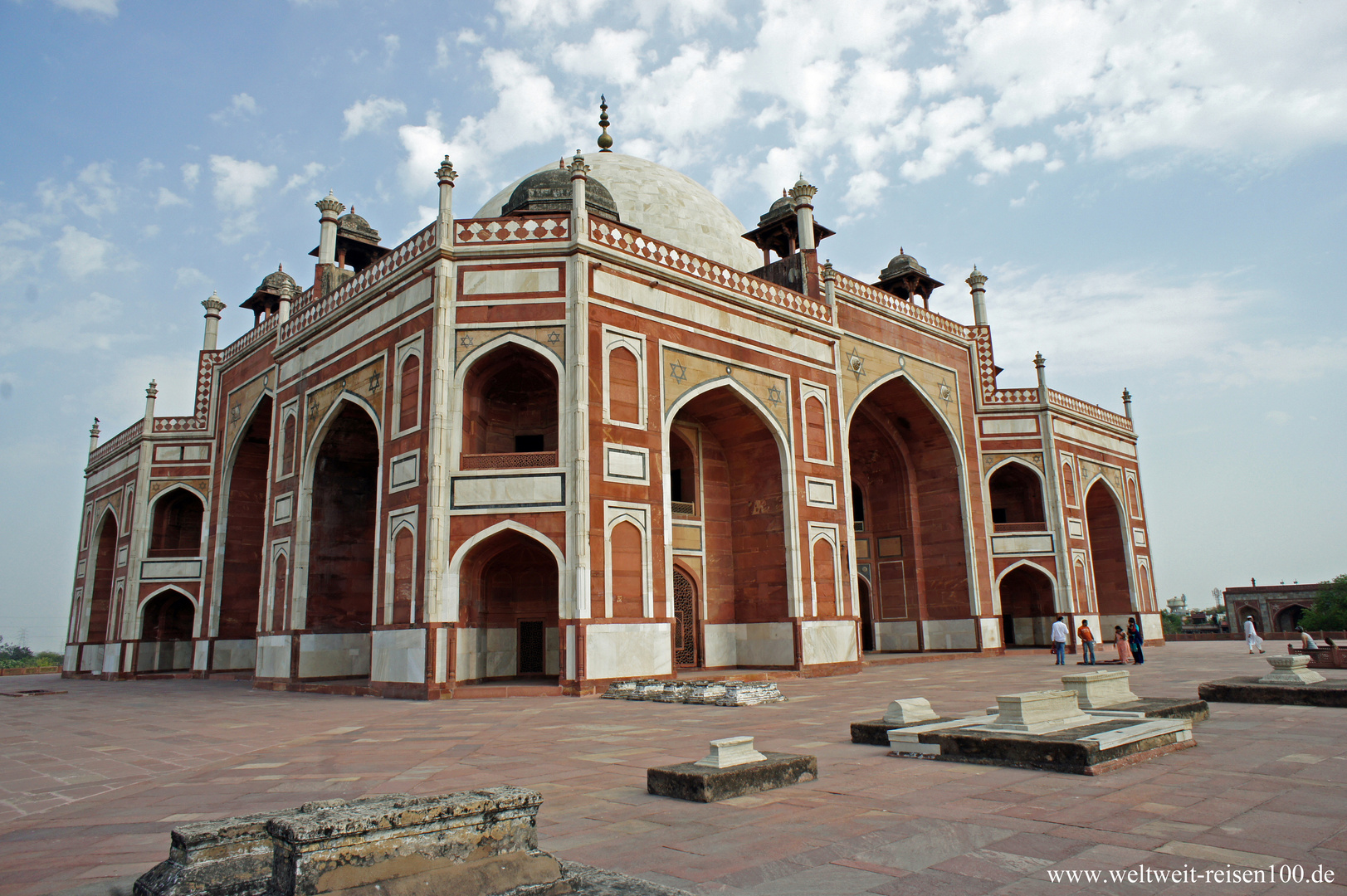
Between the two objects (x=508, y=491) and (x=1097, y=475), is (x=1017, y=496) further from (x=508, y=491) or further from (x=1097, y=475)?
(x=508, y=491)

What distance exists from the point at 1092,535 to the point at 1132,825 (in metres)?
27.8

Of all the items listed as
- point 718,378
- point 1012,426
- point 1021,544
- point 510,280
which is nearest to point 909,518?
point 1021,544

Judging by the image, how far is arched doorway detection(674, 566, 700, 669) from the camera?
17406mm

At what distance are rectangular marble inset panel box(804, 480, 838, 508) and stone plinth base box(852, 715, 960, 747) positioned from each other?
1064 cm

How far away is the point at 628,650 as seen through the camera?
45.1 feet

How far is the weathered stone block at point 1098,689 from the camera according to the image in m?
7.38

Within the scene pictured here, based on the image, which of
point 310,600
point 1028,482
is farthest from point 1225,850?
point 1028,482

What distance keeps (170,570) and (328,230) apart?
11634mm

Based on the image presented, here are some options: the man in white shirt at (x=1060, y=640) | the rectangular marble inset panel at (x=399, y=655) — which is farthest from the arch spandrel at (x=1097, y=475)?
the rectangular marble inset panel at (x=399, y=655)

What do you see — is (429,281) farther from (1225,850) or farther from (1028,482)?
(1028,482)

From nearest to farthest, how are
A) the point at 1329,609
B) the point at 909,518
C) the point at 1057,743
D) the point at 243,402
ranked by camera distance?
the point at 1057,743
the point at 243,402
the point at 909,518
the point at 1329,609

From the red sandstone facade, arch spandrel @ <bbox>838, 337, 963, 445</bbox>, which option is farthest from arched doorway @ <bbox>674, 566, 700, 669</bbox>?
arch spandrel @ <bbox>838, 337, 963, 445</bbox>

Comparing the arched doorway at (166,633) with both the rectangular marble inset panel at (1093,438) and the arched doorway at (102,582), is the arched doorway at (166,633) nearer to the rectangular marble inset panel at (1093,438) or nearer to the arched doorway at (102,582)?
the arched doorway at (102,582)

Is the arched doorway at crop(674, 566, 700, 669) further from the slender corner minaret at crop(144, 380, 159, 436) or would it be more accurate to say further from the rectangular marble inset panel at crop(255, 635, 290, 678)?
the slender corner minaret at crop(144, 380, 159, 436)
